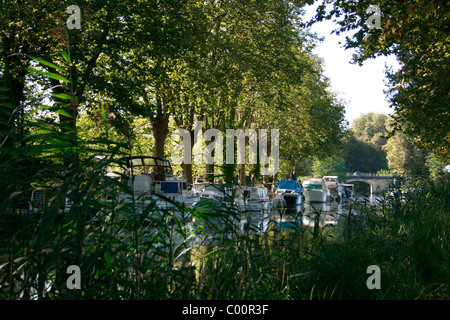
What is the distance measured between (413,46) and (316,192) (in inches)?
1329

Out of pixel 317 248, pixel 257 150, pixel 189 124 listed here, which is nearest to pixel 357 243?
pixel 317 248

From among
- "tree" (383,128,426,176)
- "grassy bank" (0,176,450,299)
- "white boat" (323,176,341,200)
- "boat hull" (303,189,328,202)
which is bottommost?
"boat hull" (303,189,328,202)

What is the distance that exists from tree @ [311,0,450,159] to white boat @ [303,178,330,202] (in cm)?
2648

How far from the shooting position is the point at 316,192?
46.7 meters

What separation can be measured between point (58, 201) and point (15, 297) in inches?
30.2

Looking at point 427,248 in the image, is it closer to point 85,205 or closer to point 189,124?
point 85,205

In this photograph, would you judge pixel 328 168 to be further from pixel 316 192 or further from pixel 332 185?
pixel 316 192

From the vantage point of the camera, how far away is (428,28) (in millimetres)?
11203

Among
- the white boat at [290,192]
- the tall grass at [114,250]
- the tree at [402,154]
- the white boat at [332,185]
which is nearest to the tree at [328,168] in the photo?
the tree at [402,154]

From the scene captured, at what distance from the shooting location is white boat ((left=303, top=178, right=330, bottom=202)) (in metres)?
45.9

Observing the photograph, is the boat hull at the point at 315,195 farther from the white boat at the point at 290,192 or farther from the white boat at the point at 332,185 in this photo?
the white boat at the point at 290,192

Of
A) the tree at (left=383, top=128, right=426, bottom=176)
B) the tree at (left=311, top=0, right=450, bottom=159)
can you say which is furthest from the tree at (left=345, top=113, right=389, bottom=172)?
the tree at (left=311, top=0, right=450, bottom=159)

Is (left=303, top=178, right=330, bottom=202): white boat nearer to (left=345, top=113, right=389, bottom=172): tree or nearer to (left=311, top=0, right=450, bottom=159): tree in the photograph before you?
(left=311, top=0, right=450, bottom=159): tree

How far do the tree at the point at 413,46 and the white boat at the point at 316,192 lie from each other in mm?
26480
